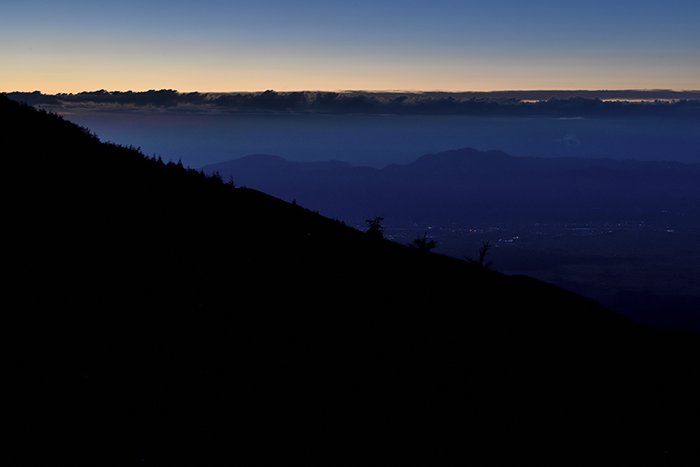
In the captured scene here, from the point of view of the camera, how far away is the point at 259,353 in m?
12.8

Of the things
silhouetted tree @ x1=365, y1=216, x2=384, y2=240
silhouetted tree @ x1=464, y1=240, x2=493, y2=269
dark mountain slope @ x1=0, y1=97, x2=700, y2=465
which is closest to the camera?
dark mountain slope @ x1=0, y1=97, x2=700, y2=465

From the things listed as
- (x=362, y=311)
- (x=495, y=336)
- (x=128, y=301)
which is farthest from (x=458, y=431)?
(x=128, y=301)

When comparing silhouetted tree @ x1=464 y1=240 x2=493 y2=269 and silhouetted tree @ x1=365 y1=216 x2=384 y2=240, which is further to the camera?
silhouetted tree @ x1=464 y1=240 x2=493 y2=269

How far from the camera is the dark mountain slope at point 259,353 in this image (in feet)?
35.0

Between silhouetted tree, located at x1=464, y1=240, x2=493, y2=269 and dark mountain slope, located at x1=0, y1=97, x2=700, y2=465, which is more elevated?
dark mountain slope, located at x1=0, y1=97, x2=700, y2=465

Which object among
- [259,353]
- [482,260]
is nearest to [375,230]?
[482,260]

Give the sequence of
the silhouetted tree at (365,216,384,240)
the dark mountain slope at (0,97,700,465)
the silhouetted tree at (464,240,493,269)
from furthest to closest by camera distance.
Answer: the silhouetted tree at (464,240,493,269) < the silhouetted tree at (365,216,384,240) < the dark mountain slope at (0,97,700,465)

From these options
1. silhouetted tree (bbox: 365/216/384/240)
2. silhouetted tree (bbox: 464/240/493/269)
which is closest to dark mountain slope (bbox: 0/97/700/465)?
silhouetted tree (bbox: 365/216/384/240)

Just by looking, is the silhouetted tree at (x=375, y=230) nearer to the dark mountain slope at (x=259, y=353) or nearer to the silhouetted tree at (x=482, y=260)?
the silhouetted tree at (x=482, y=260)

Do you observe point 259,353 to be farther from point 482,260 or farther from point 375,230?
point 482,260

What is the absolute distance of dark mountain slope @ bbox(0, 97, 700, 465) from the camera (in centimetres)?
1066

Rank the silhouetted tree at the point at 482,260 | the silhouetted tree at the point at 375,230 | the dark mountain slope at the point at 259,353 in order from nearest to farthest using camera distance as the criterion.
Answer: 1. the dark mountain slope at the point at 259,353
2. the silhouetted tree at the point at 375,230
3. the silhouetted tree at the point at 482,260

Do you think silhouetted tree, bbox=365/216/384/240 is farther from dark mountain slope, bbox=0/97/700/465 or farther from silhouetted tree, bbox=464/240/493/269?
dark mountain slope, bbox=0/97/700/465

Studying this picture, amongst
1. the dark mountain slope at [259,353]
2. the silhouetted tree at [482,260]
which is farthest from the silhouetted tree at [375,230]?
the dark mountain slope at [259,353]
